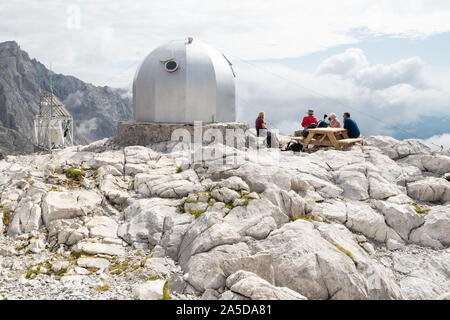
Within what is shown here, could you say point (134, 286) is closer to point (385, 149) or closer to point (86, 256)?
point (86, 256)

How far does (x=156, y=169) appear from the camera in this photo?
47.9 ft

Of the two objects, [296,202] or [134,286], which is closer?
[134,286]

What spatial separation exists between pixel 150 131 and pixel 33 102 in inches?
5923

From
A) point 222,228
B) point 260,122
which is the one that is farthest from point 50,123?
point 222,228

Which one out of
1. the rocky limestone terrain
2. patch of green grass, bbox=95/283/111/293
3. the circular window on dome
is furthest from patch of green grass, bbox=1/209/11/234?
the circular window on dome

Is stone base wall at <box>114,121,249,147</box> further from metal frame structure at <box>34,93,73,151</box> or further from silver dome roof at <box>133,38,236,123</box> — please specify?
metal frame structure at <box>34,93,73,151</box>

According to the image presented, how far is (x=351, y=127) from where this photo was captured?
19375 mm

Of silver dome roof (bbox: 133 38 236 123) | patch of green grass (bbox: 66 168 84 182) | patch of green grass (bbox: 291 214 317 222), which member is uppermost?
silver dome roof (bbox: 133 38 236 123)

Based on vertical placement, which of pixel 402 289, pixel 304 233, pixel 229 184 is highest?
pixel 229 184

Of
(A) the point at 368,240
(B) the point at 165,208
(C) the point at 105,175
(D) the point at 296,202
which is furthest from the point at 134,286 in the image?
(A) the point at 368,240

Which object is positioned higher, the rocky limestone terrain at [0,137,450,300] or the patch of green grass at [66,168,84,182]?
the patch of green grass at [66,168,84,182]

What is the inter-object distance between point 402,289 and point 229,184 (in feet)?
18.9

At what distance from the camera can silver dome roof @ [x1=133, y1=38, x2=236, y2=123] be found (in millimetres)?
20578

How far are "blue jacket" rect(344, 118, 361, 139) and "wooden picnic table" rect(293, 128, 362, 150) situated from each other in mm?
263
